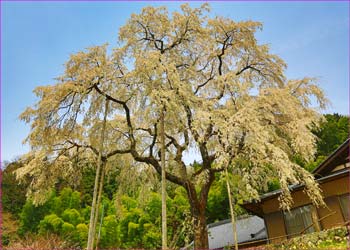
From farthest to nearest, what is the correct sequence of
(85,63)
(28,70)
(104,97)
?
(104,97) < (85,63) < (28,70)

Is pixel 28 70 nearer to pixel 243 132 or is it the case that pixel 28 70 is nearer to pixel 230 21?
pixel 243 132

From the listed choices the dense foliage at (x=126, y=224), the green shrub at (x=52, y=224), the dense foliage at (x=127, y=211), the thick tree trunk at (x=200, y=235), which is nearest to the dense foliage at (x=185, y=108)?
the thick tree trunk at (x=200, y=235)

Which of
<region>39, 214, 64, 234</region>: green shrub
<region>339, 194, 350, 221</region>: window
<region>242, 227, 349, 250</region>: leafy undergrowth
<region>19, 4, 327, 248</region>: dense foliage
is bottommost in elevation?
<region>242, 227, 349, 250</region>: leafy undergrowth

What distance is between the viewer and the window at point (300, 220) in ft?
29.5

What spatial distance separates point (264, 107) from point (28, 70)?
17.7ft

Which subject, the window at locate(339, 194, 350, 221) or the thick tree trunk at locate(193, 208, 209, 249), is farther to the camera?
the window at locate(339, 194, 350, 221)

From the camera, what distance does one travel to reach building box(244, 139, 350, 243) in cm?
838

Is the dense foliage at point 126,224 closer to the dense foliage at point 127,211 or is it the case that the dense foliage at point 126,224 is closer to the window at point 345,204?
the dense foliage at point 127,211

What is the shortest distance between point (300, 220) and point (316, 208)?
2.25ft

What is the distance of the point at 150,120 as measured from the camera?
24.3 ft

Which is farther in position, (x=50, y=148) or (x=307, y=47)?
(x=50, y=148)

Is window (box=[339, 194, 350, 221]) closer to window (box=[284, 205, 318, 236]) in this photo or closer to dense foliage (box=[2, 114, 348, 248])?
window (box=[284, 205, 318, 236])

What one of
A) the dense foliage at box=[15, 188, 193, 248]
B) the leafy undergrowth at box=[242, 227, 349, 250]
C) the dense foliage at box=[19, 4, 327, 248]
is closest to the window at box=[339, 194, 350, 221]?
the leafy undergrowth at box=[242, 227, 349, 250]

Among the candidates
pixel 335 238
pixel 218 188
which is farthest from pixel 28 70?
pixel 218 188
